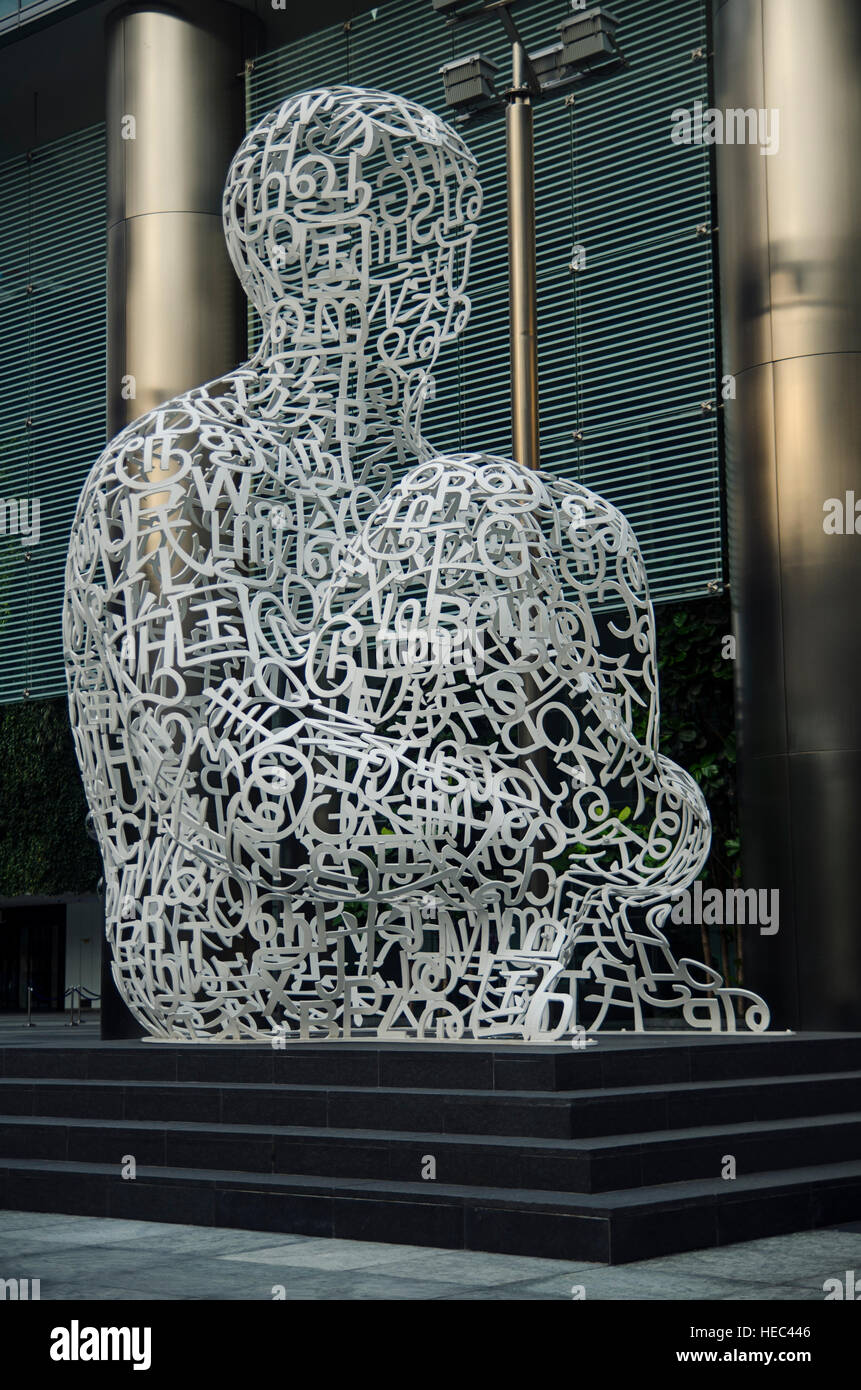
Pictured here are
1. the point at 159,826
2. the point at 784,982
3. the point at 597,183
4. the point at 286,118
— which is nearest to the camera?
the point at 159,826

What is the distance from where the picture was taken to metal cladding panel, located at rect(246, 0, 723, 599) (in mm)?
11602

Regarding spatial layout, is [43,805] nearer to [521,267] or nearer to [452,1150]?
[521,267]

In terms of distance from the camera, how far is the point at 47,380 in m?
16.1

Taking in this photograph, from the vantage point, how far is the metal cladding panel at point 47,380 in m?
15.8

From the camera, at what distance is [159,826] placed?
755 centimetres

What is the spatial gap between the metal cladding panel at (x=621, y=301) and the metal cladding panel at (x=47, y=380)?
4119 mm

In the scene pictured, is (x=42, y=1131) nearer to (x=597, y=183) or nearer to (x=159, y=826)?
→ (x=159, y=826)

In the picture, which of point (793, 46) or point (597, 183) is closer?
point (793, 46)

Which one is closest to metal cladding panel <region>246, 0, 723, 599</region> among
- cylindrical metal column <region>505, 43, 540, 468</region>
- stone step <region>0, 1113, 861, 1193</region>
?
cylindrical metal column <region>505, 43, 540, 468</region>

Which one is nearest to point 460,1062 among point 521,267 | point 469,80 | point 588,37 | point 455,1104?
point 455,1104

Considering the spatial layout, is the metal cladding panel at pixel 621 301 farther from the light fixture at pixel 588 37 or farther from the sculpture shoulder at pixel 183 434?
the sculpture shoulder at pixel 183 434

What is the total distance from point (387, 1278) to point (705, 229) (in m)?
8.52

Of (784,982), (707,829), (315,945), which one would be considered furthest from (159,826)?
(784,982)
